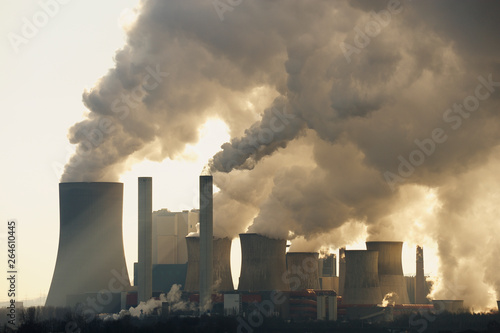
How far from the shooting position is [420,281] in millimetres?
103562

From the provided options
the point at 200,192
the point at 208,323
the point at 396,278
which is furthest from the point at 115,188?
the point at 396,278

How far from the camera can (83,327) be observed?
229 feet

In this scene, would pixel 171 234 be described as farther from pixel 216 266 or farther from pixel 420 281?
pixel 420 281

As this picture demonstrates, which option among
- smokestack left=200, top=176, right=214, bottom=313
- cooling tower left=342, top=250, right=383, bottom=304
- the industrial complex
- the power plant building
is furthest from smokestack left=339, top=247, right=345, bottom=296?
smokestack left=200, top=176, right=214, bottom=313

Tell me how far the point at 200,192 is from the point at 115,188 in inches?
330

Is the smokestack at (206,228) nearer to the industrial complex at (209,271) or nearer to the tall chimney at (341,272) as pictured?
the industrial complex at (209,271)

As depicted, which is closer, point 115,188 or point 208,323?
point 208,323

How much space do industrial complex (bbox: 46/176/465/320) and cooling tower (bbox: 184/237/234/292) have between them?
8 centimetres

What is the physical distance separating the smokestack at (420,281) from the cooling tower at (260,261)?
72.0ft

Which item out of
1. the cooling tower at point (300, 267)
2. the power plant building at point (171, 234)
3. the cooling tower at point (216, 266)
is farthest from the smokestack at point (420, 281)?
the power plant building at point (171, 234)

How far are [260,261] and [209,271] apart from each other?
5.14 meters

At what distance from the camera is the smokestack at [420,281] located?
103000mm

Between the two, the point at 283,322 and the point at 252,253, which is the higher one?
the point at 252,253

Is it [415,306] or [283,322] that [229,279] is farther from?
[415,306]
